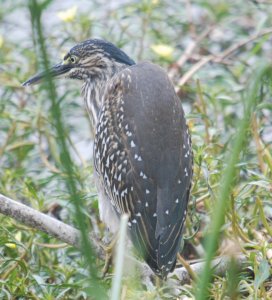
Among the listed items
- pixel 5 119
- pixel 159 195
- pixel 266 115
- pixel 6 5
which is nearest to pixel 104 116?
pixel 159 195

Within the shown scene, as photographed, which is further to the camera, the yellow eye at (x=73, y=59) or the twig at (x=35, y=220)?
the yellow eye at (x=73, y=59)

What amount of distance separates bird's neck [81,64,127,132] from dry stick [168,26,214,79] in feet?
1.95

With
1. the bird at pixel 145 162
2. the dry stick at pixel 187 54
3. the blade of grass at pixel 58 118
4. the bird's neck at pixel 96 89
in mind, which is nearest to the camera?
the blade of grass at pixel 58 118

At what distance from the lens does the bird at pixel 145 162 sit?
397 cm

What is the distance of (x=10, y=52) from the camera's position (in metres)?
5.87

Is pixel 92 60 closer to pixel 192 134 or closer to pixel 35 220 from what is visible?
pixel 192 134

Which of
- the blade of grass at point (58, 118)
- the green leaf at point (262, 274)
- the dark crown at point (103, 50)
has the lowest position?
the green leaf at point (262, 274)

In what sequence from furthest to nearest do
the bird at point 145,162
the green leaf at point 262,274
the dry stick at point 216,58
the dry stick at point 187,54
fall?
the dry stick at point 187,54 < the dry stick at point 216,58 < the bird at point 145,162 < the green leaf at point 262,274

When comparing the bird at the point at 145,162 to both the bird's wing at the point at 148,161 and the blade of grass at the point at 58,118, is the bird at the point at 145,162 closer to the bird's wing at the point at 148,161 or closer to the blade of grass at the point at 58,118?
the bird's wing at the point at 148,161

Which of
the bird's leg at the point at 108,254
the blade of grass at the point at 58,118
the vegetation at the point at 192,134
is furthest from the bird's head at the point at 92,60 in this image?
the blade of grass at the point at 58,118

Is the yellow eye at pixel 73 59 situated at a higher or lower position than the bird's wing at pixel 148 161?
higher

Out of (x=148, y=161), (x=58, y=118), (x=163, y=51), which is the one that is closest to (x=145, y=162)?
(x=148, y=161)

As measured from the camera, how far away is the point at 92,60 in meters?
4.98

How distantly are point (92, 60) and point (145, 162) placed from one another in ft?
3.47
